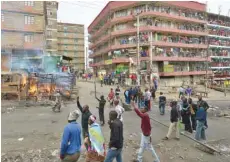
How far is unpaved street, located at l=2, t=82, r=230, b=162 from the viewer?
22.5 ft

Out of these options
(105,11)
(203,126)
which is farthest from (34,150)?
(105,11)

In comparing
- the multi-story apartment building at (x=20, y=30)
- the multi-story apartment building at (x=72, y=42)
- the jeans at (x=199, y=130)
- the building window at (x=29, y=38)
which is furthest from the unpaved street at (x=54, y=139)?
the multi-story apartment building at (x=72, y=42)

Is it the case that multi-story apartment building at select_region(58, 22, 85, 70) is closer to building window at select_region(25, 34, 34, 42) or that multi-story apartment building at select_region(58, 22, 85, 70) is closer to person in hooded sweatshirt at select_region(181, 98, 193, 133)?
building window at select_region(25, 34, 34, 42)

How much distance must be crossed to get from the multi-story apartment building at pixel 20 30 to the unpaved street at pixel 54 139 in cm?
1593

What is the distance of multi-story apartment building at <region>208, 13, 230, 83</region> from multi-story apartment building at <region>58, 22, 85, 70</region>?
44.3 metres

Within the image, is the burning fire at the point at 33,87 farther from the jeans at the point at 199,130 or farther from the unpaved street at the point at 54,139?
the jeans at the point at 199,130

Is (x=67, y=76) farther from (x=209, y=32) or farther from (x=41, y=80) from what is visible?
(x=209, y=32)

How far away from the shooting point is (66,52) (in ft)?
244

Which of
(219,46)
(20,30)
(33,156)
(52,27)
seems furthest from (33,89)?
(52,27)

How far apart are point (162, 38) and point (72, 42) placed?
46.1m

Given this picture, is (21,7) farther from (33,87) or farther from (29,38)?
(33,87)

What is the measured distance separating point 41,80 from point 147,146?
14.1 m

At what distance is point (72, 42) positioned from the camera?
7538 cm

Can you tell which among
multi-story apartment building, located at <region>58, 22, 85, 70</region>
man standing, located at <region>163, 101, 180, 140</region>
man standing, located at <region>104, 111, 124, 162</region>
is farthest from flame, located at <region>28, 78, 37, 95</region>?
multi-story apartment building, located at <region>58, 22, 85, 70</region>
